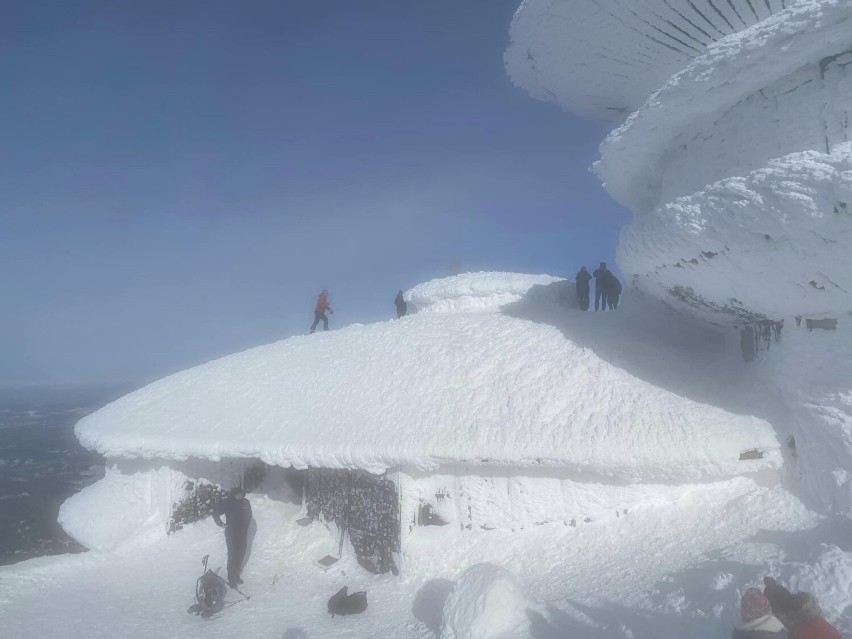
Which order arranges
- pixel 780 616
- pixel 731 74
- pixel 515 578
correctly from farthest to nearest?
pixel 515 578
pixel 731 74
pixel 780 616

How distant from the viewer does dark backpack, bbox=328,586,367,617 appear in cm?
792

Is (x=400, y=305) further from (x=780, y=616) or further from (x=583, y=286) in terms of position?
(x=780, y=616)

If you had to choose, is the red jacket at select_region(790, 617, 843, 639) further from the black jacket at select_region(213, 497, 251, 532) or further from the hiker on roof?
the black jacket at select_region(213, 497, 251, 532)

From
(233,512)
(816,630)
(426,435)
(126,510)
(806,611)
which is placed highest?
(426,435)

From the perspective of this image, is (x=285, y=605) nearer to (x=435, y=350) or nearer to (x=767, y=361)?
(x=435, y=350)

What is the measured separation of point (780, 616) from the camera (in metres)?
4.14

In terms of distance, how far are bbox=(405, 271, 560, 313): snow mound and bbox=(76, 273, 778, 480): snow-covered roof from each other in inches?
43.4

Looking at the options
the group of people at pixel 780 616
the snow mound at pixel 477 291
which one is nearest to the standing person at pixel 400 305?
the snow mound at pixel 477 291

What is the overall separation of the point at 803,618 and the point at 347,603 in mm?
6406

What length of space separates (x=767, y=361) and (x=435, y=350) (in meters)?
6.47

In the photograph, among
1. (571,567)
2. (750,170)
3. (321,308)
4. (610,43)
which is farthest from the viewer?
(321,308)

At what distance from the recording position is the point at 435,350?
11.3m

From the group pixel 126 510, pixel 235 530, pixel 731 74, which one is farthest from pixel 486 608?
pixel 126 510

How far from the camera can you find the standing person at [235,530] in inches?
360
